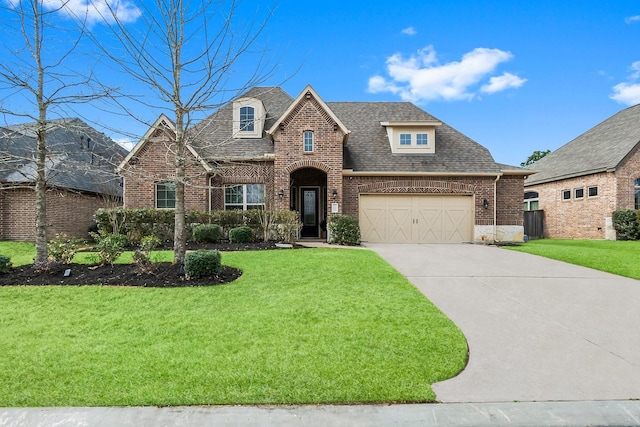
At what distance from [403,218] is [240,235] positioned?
7.47 m

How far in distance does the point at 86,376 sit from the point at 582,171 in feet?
81.0

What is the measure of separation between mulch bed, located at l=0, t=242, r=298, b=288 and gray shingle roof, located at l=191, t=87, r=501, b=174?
7851 millimetres

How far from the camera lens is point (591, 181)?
20500mm

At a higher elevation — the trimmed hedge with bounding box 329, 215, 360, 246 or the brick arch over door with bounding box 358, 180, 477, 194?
the brick arch over door with bounding box 358, 180, 477, 194

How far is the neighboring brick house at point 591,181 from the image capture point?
62.7 ft

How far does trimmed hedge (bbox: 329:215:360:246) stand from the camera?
48.1 ft

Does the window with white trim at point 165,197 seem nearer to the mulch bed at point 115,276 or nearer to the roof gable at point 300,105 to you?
the roof gable at point 300,105

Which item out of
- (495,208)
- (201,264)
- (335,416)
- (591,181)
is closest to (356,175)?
(495,208)

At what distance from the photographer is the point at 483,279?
813 centimetres

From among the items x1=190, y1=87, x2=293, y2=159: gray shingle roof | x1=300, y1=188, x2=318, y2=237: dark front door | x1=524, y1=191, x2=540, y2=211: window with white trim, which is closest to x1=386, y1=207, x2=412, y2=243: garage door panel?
x1=300, y1=188, x2=318, y2=237: dark front door

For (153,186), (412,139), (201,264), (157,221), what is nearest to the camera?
(201,264)

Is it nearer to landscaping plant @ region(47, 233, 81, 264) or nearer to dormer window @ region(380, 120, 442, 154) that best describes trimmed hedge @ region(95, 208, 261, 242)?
landscaping plant @ region(47, 233, 81, 264)

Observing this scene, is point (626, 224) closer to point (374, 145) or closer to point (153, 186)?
→ point (374, 145)

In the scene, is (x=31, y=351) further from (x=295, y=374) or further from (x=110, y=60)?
(x=110, y=60)
